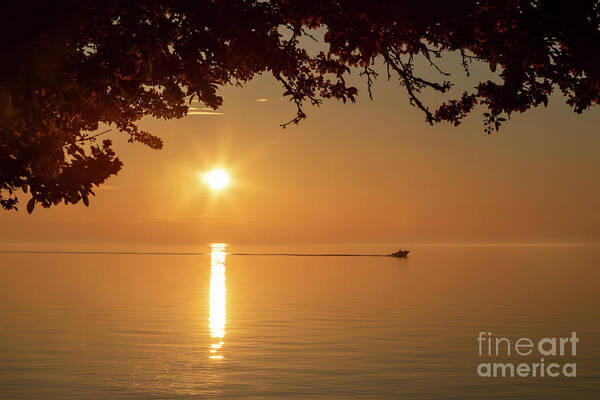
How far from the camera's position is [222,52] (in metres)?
17.6

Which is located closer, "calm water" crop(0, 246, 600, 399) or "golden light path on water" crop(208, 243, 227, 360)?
"calm water" crop(0, 246, 600, 399)

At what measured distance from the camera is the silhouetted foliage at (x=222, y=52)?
47.6ft

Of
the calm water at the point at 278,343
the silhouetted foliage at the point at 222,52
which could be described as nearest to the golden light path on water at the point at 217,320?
the calm water at the point at 278,343

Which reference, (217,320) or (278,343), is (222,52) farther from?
(217,320)

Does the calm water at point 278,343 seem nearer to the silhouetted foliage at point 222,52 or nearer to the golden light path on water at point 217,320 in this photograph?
the golden light path on water at point 217,320

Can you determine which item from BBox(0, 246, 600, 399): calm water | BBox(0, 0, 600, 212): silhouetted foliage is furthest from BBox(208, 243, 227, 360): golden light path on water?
BBox(0, 0, 600, 212): silhouetted foliage

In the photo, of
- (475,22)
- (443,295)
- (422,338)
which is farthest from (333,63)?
(443,295)

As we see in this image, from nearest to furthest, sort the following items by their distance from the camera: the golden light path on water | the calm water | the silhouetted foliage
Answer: the silhouetted foliage, the calm water, the golden light path on water

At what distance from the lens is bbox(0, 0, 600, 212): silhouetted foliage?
14.5m

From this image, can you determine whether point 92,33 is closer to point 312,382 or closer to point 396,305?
point 312,382

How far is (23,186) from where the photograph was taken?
2027 centimetres

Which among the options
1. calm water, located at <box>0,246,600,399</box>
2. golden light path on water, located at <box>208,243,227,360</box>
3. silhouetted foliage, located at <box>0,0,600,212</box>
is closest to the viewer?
silhouetted foliage, located at <box>0,0,600,212</box>

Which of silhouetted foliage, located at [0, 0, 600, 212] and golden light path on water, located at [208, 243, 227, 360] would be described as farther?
golden light path on water, located at [208, 243, 227, 360]

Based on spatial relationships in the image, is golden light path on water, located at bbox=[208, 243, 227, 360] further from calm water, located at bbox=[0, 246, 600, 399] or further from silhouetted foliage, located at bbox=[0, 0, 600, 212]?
silhouetted foliage, located at bbox=[0, 0, 600, 212]
